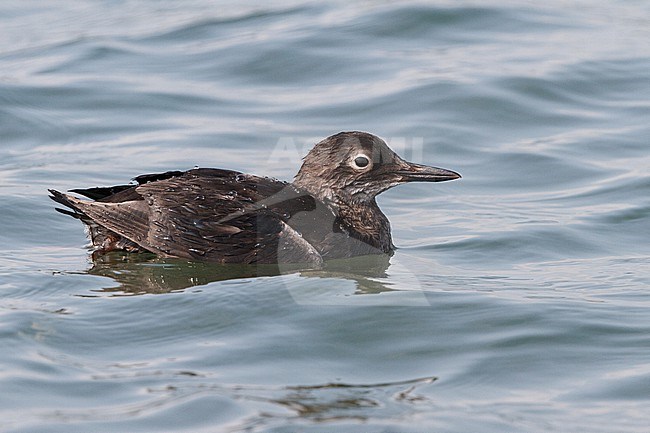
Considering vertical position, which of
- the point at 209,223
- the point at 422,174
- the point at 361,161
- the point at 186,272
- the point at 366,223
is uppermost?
the point at 361,161

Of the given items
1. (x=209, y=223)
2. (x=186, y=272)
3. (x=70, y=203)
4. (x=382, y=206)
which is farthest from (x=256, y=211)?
(x=382, y=206)

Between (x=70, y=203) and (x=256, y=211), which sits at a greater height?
(x=70, y=203)

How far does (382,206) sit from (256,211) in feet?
8.57

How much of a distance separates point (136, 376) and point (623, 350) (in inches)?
108

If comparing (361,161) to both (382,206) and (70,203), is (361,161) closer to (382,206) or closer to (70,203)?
(382,206)

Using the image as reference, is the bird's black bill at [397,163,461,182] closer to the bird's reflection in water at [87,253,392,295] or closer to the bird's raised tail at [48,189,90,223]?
the bird's reflection in water at [87,253,392,295]

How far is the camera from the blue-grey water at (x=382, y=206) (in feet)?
21.0

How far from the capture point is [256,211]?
8.66 m

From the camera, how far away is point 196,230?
863 cm

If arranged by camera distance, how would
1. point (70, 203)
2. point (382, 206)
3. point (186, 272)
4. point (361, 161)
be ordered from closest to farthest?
point (186, 272)
point (70, 203)
point (361, 161)
point (382, 206)

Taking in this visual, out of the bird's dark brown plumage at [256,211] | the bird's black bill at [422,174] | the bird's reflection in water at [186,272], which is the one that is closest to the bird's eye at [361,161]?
the bird's dark brown plumage at [256,211]

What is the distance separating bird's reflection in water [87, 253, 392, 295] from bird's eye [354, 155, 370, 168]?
72 cm

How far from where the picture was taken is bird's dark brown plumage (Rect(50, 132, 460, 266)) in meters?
8.62

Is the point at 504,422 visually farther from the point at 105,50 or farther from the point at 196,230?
the point at 105,50
